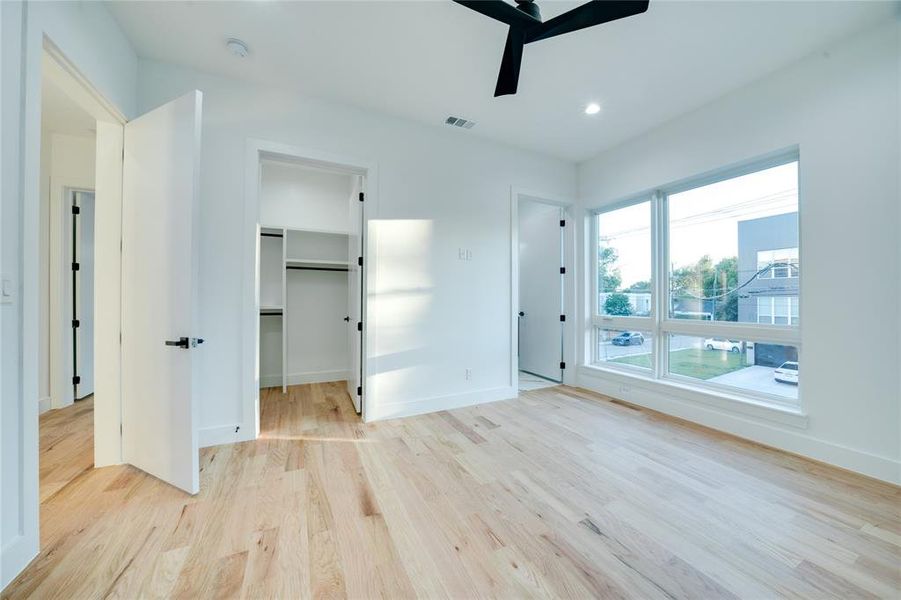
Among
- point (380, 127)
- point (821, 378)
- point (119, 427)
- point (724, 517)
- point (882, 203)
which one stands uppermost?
point (380, 127)

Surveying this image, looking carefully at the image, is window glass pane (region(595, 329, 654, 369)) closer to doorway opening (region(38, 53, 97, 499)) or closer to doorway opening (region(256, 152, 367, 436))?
doorway opening (region(256, 152, 367, 436))

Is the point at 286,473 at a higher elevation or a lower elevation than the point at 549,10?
lower

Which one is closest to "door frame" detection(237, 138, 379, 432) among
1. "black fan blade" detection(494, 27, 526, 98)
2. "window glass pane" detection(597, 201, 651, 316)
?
"black fan blade" detection(494, 27, 526, 98)

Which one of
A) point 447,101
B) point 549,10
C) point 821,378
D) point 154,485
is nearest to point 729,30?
point 549,10

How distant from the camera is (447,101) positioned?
9.51ft

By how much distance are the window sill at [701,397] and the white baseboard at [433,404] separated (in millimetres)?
1136

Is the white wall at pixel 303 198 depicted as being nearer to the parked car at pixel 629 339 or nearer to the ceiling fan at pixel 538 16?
the ceiling fan at pixel 538 16

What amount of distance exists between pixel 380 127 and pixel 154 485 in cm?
320

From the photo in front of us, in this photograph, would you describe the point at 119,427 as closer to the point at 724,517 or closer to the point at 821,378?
the point at 724,517

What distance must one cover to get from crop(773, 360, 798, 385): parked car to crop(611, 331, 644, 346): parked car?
3.78 ft

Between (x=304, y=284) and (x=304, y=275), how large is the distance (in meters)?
0.12

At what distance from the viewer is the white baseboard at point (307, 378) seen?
417 centimetres

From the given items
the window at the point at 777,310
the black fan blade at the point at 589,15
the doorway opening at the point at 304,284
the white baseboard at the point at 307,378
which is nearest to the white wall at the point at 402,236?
the doorway opening at the point at 304,284

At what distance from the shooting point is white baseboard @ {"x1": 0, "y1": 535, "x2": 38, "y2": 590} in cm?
123
